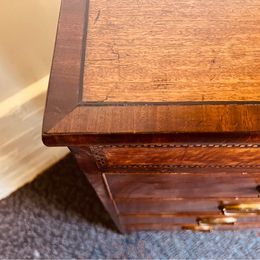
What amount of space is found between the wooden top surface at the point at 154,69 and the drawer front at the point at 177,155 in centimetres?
5

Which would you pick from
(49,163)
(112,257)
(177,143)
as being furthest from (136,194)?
(49,163)

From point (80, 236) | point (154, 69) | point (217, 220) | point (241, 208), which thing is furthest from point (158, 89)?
point (80, 236)

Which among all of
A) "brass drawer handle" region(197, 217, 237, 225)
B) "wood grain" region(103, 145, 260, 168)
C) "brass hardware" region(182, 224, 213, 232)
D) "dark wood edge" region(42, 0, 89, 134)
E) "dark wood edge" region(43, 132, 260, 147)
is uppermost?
"dark wood edge" region(42, 0, 89, 134)

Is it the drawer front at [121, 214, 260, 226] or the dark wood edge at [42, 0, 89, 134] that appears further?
the drawer front at [121, 214, 260, 226]

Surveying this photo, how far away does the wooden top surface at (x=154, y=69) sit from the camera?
380 mm

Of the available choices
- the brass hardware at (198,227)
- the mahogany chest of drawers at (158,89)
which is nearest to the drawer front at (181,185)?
the mahogany chest of drawers at (158,89)

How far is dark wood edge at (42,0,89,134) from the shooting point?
15.5 inches

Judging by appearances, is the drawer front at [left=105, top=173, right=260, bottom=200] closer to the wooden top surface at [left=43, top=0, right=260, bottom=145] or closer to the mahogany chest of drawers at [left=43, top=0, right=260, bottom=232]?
the mahogany chest of drawers at [left=43, top=0, right=260, bottom=232]

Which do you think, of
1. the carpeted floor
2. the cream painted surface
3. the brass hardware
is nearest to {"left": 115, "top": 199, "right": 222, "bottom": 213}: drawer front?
the brass hardware

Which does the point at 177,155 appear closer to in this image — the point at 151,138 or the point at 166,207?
the point at 151,138

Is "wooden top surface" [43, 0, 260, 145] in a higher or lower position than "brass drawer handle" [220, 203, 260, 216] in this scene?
higher

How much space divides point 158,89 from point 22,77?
1.62 feet

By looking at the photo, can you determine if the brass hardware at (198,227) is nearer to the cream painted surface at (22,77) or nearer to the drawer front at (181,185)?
the drawer front at (181,185)

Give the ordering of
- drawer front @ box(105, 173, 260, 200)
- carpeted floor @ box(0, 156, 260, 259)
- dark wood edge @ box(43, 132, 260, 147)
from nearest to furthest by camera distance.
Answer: dark wood edge @ box(43, 132, 260, 147) < drawer front @ box(105, 173, 260, 200) < carpeted floor @ box(0, 156, 260, 259)
